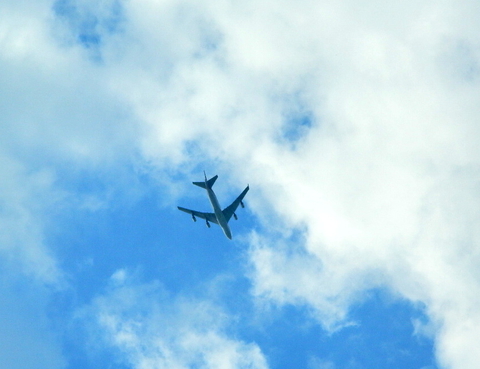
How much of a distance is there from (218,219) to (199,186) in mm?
10353

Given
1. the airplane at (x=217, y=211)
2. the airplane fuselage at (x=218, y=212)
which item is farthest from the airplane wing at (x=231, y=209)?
the airplane fuselage at (x=218, y=212)

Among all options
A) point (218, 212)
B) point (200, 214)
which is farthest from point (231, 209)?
point (218, 212)

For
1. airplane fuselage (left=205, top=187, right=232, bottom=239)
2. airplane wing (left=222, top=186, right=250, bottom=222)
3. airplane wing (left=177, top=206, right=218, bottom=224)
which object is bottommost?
airplane fuselage (left=205, top=187, right=232, bottom=239)

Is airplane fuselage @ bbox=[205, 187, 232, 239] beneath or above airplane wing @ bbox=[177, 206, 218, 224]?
beneath

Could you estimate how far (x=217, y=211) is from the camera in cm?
15825

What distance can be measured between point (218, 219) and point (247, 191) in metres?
13.9

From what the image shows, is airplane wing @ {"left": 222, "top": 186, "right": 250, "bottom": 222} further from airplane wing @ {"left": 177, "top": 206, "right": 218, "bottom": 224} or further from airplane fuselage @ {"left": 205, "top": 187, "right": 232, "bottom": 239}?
airplane fuselage @ {"left": 205, "top": 187, "right": 232, "bottom": 239}

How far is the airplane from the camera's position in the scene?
158250 mm

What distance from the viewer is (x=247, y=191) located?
169m

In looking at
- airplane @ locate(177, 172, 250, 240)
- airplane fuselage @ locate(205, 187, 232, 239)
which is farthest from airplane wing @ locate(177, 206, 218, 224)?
airplane fuselage @ locate(205, 187, 232, 239)

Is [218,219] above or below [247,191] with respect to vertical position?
below

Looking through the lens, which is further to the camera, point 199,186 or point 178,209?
point 178,209

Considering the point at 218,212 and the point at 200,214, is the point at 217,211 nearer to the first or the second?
the point at 218,212

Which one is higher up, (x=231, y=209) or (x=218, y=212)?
(x=231, y=209)
